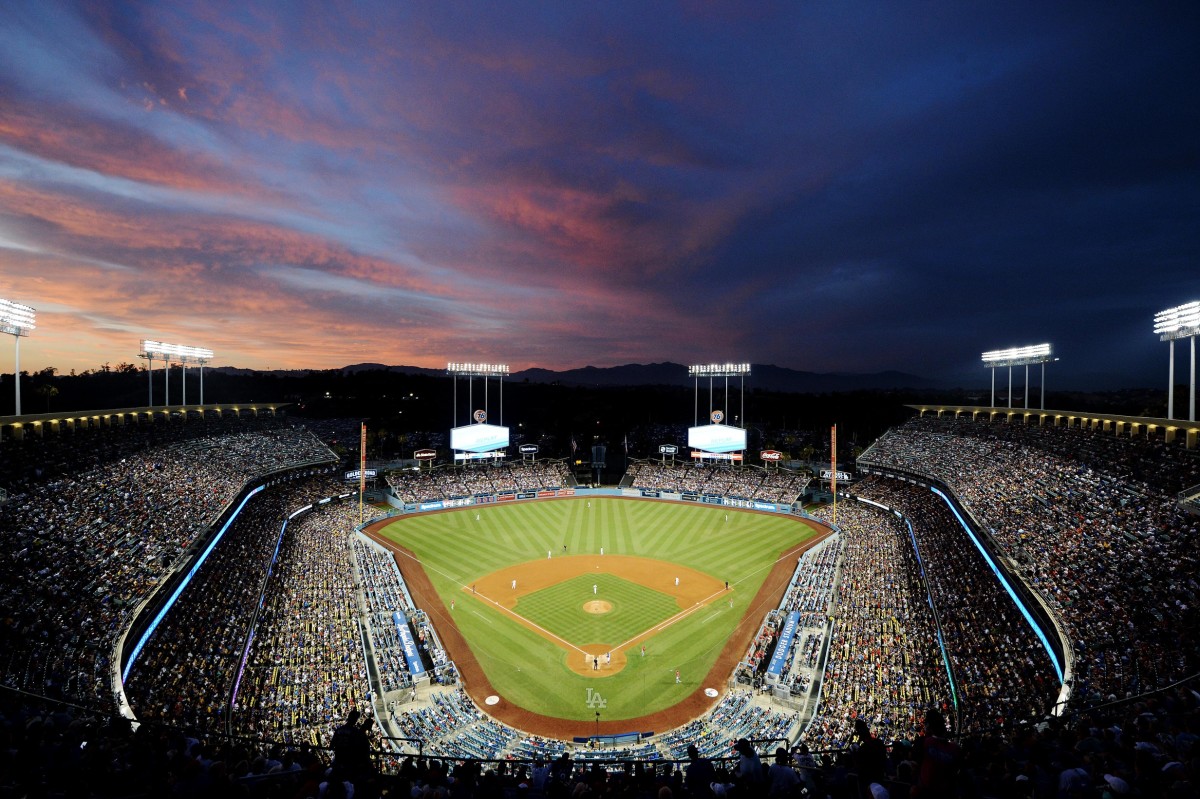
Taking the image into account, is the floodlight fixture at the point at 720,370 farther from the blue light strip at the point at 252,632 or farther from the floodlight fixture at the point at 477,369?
the blue light strip at the point at 252,632

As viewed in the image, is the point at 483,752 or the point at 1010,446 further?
the point at 1010,446

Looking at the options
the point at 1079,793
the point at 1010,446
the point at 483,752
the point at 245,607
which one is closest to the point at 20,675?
the point at 245,607

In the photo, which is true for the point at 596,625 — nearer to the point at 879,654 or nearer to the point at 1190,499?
the point at 879,654

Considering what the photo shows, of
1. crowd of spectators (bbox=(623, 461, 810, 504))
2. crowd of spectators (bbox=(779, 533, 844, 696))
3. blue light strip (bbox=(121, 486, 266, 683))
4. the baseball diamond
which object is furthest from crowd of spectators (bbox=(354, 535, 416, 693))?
crowd of spectators (bbox=(623, 461, 810, 504))

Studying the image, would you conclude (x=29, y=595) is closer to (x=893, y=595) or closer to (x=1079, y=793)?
(x=1079, y=793)

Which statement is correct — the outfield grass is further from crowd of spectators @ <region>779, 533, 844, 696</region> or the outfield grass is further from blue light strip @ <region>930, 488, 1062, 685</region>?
blue light strip @ <region>930, 488, 1062, 685</region>

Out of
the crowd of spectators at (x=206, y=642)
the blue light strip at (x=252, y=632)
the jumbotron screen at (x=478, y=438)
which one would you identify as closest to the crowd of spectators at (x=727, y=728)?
the crowd of spectators at (x=206, y=642)
